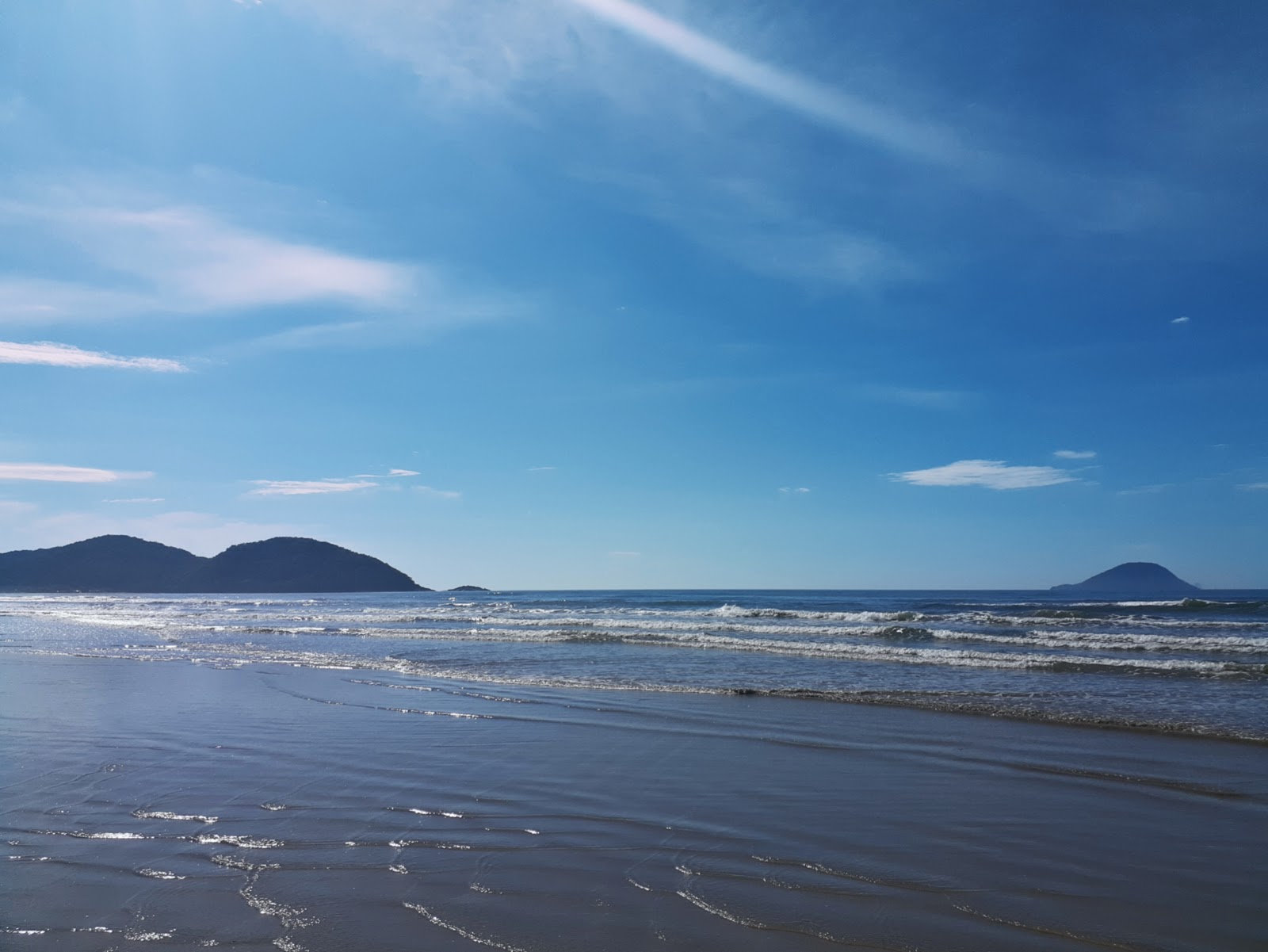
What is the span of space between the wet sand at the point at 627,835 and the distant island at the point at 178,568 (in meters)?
180

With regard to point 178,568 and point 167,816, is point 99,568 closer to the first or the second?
point 178,568

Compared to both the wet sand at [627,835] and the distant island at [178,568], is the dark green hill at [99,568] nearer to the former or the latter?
the distant island at [178,568]

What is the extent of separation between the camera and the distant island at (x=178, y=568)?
173 metres

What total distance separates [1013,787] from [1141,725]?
4605 millimetres

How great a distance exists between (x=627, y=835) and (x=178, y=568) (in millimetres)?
212181

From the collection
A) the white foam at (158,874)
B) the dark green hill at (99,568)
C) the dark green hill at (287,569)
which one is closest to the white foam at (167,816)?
the white foam at (158,874)

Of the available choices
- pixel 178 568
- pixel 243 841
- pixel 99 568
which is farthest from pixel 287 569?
pixel 243 841

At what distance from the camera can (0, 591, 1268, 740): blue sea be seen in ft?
43.8

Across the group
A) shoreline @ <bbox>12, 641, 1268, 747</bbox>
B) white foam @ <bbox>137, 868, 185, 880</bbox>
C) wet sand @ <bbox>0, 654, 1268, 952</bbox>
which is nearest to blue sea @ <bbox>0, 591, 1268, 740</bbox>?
shoreline @ <bbox>12, 641, 1268, 747</bbox>

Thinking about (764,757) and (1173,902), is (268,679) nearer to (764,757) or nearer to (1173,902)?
(764,757)

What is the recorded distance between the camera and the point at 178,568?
185 metres

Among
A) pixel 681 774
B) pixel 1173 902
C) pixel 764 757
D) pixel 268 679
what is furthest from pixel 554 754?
pixel 268 679

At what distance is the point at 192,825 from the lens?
638cm

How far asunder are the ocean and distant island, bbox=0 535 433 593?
17759cm
